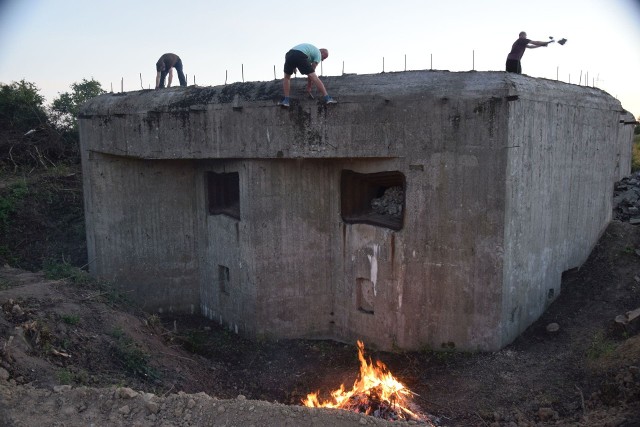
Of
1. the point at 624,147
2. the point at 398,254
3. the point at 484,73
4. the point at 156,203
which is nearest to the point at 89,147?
the point at 156,203

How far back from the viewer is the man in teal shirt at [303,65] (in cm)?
827

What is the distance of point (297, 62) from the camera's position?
829cm

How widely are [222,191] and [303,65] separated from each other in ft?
11.8

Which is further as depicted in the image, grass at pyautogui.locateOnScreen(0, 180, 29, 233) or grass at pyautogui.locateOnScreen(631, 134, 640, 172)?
grass at pyautogui.locateOnScreen(631, 134, 640, 172)

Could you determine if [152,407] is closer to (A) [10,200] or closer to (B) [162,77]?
(B) [162,77]

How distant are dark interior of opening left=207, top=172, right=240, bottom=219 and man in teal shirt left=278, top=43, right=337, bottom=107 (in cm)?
268

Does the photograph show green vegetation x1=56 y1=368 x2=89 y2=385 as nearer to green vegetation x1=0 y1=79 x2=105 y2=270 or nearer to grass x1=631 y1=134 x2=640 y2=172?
green vegetation x1=0 y1=79 x2=105 y2=270

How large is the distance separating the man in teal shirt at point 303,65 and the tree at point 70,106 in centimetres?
1014

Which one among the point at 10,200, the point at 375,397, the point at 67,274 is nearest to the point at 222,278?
the point at 67,274

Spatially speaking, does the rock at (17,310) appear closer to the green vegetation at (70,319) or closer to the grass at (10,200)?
the green vegetation at (70,319)

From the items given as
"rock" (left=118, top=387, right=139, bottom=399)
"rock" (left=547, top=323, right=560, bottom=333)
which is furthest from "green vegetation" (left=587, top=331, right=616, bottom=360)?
"rock" (left=118, top=387, right=139, bottom=399)

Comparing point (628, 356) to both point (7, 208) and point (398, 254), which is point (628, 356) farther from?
point (7, 208)

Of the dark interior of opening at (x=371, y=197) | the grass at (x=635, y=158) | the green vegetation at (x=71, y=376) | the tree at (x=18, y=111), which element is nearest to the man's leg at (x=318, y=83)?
the dark interior of opening at (x=371, y=197)

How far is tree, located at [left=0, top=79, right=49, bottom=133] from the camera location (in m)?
17.0
